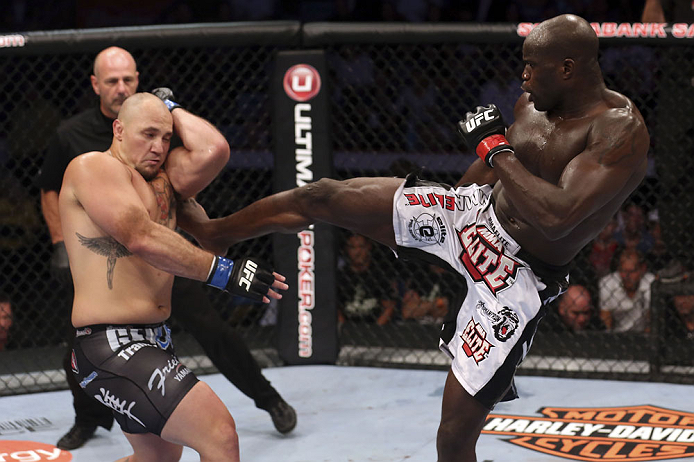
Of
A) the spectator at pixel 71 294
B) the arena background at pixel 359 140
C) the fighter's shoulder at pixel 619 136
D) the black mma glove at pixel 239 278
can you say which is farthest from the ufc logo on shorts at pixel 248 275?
the arena background at pixel 359 140

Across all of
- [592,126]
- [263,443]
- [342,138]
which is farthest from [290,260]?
[592,126]

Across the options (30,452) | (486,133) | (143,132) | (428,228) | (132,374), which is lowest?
(30,452)

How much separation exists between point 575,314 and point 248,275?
2577 millimetres

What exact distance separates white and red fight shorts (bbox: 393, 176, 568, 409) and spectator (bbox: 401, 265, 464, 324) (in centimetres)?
198

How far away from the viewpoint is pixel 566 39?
2.27 metres

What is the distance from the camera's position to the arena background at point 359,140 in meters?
3.98

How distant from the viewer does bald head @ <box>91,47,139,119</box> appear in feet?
10.8

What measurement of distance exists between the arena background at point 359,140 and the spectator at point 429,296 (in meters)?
0.04

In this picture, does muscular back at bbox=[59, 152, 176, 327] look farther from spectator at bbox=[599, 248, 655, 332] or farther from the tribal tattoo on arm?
spectator at bbox=[599, 248, 655, 332]

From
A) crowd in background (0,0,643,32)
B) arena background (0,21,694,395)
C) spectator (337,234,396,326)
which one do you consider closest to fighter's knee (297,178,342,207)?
arena background (0,21,694,395)

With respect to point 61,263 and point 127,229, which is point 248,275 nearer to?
point 127,229

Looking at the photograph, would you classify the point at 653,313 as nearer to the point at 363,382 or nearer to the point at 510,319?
the point at 363,382

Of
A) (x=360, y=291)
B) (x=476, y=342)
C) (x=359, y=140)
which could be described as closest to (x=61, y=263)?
(x=360, y=291)

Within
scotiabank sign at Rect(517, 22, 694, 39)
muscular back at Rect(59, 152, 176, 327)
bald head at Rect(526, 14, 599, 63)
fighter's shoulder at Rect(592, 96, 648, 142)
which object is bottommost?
muscular back at Rect(59, 152, 176, 327)
